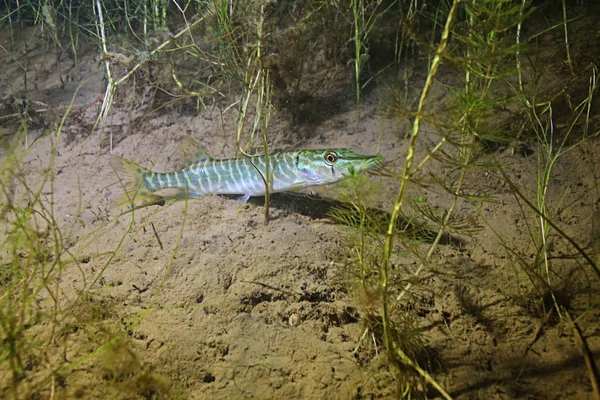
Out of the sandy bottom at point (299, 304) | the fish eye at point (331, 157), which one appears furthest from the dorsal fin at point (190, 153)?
the fish eye at point (331, 157)

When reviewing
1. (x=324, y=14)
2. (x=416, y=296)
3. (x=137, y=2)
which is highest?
(x=137, y=2)

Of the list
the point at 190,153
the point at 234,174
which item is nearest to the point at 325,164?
the point at 234,174

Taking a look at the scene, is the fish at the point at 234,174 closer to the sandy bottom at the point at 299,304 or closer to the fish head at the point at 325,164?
the fish head at the point at 325,164

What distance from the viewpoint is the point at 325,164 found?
17.0 feet

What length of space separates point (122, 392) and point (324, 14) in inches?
282

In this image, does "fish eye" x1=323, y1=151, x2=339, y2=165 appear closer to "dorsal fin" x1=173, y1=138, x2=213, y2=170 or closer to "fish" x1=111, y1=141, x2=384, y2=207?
"fish" x1=111, y1=141, x2=384, y2=207

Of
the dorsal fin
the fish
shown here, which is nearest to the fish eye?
the fish

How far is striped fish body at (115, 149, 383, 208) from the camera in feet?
17.0

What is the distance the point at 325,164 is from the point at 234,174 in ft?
4.93

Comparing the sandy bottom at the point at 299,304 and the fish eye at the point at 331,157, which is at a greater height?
the fish eye at the point at 331,157

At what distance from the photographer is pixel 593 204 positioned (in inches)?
162

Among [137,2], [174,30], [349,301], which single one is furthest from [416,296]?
[137,2]

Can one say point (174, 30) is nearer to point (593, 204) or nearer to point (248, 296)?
point (248, 296)

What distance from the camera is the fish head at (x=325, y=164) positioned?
504 cm
